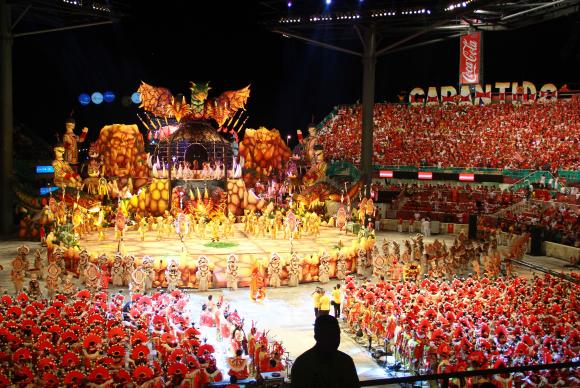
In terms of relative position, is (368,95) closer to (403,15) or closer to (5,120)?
(403,15)

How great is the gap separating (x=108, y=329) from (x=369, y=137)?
22084 mm

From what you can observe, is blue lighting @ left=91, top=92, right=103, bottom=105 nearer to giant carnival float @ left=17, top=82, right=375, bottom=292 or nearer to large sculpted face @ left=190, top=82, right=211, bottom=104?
giant carnival float @ left=17, top=82, right=375, bottom=292

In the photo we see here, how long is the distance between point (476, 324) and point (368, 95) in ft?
68.1

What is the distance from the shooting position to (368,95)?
31438mm

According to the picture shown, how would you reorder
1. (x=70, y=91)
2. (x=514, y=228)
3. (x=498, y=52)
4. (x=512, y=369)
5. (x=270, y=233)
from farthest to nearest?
(x=498, y=52) < (x=70, y=91) < (x=514, y=228) < (x=270, y=233) < (x=512, y=369)

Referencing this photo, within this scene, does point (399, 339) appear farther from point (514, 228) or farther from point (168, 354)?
point (514, 228)

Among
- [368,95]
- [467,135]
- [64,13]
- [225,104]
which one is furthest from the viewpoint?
[467,135]

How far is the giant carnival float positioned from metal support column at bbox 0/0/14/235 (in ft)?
2.87

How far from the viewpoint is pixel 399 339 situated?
1286 cm

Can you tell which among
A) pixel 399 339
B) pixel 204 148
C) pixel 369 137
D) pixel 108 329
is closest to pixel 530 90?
pixel 369 137

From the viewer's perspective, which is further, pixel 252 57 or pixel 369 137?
pixel 252 57

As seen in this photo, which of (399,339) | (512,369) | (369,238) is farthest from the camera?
(369,238)

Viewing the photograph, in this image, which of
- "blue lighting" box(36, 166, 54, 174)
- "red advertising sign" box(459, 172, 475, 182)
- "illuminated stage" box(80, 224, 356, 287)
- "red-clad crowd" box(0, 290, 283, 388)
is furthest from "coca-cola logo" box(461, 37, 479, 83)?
"red-clad crowd" box(0, 290, 283, 388)

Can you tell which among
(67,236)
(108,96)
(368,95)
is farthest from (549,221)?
(108,96)
